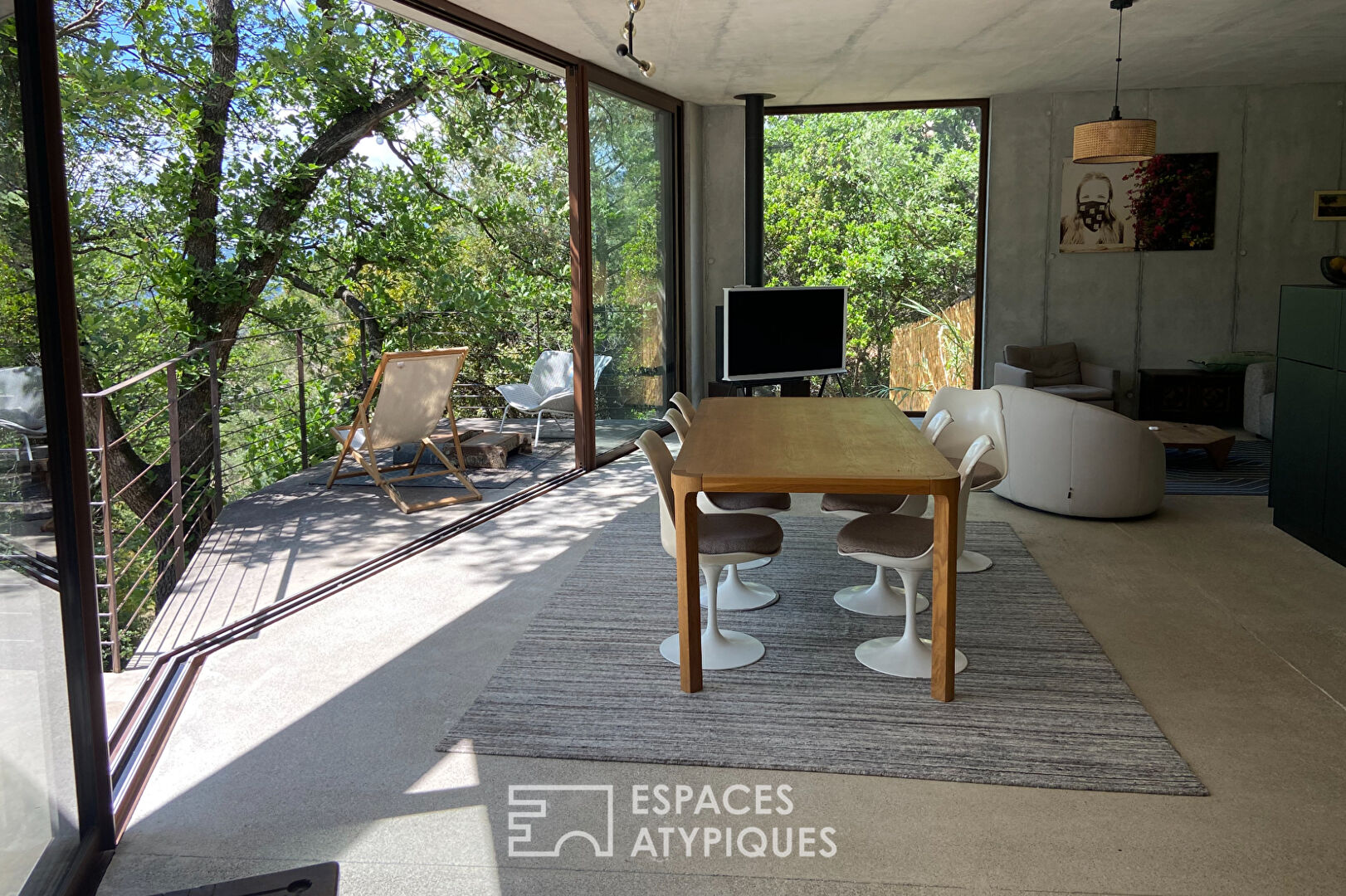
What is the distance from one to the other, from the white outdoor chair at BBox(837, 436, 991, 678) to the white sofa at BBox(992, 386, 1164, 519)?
6.92ft

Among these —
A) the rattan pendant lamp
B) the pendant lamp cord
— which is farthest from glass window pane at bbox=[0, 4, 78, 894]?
the rattan pendant lamp

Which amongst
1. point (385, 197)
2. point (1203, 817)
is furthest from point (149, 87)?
point (1203, 817)

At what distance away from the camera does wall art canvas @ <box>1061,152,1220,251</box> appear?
9219 mm

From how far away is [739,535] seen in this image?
12.3ft

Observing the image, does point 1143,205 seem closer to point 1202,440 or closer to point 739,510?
point 1202,440

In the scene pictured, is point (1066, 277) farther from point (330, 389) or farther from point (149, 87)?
point (149, 87)

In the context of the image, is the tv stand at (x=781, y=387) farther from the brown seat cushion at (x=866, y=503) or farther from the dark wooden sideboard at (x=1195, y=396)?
the brown seat cushion at (x=866, y=503)

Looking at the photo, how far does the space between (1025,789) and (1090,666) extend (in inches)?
39.6

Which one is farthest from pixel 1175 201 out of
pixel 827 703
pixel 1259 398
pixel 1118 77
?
pixel 827 703

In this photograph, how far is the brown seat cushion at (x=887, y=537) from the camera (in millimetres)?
3584

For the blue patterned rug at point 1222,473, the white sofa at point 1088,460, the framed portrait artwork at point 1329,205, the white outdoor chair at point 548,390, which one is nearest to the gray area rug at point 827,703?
the white sofa at point 1088,460

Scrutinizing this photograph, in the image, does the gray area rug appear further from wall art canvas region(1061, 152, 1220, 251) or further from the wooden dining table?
wall art canvas region(1061, 152, 1220, 251)

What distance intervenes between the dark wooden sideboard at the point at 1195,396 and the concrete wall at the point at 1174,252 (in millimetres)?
430

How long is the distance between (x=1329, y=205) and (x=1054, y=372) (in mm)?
2819
